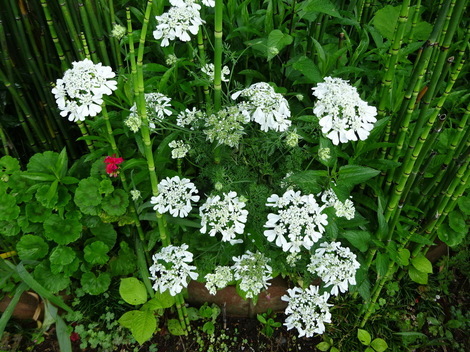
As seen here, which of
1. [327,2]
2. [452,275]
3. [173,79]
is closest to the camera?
[327,2]

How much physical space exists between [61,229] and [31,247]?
137 mm

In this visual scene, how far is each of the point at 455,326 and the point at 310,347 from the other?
22.8 inches

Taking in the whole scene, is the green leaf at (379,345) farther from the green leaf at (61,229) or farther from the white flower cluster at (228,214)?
the green leaf at (61,229)

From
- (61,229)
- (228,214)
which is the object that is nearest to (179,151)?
(228,214)

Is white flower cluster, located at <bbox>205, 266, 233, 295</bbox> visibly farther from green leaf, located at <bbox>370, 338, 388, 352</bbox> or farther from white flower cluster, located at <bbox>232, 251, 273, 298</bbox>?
green leaf, located at <bbox>370, 338, 388, 352</bbox>

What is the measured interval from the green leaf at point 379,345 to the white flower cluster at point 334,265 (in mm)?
486

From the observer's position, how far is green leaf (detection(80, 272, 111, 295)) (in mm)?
1477

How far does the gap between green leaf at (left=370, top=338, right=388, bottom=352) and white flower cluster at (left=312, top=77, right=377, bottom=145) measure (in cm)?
92

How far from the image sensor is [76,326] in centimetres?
154

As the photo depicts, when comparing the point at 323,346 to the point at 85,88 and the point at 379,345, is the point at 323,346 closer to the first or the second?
the point at 379,345

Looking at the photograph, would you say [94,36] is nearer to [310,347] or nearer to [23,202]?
[23,202]

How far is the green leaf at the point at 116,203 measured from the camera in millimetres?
1365

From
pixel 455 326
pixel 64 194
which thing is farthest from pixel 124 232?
pixel 455 326

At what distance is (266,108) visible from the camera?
40.8 inches
